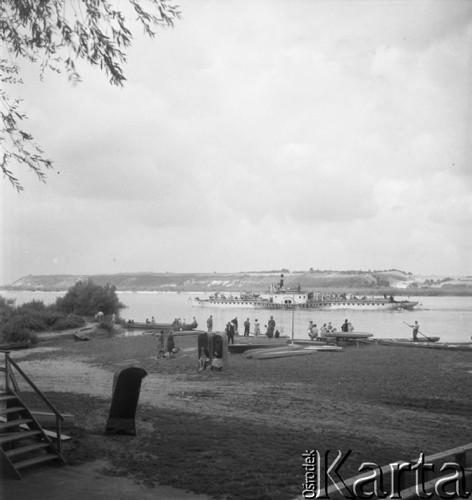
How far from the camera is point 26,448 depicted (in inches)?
234

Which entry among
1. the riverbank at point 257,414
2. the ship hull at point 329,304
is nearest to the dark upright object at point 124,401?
the riverbank at point 257,414

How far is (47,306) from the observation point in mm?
30688

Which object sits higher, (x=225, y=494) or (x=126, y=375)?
(x=126, y=375)

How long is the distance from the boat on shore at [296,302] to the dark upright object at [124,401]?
6349cm

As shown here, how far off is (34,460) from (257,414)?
4.42m

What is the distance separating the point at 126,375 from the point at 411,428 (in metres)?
4.28

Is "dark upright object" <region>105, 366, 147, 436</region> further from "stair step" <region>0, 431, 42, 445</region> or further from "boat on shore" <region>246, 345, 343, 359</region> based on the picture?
"boat on shore" <region>246, 345, 343, 359</region>

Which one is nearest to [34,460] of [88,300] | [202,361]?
[202,361]

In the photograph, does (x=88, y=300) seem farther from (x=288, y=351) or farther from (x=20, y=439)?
(x=20, y=439)

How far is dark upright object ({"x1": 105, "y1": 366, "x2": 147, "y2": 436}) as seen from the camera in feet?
25.0

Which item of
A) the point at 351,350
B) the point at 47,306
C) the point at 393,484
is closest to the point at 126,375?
the point at 393,484

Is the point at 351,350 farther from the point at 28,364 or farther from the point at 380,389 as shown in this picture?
the point at 28,364

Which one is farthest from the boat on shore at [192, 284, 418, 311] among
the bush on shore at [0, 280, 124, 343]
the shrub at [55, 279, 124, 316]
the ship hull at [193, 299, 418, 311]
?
the bush on shore at [0, 280, 124, 343]

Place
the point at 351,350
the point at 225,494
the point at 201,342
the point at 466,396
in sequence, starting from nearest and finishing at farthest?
the point at 225,494 < the point at 466,396 < the point at 201,342 < the point at 351,350
